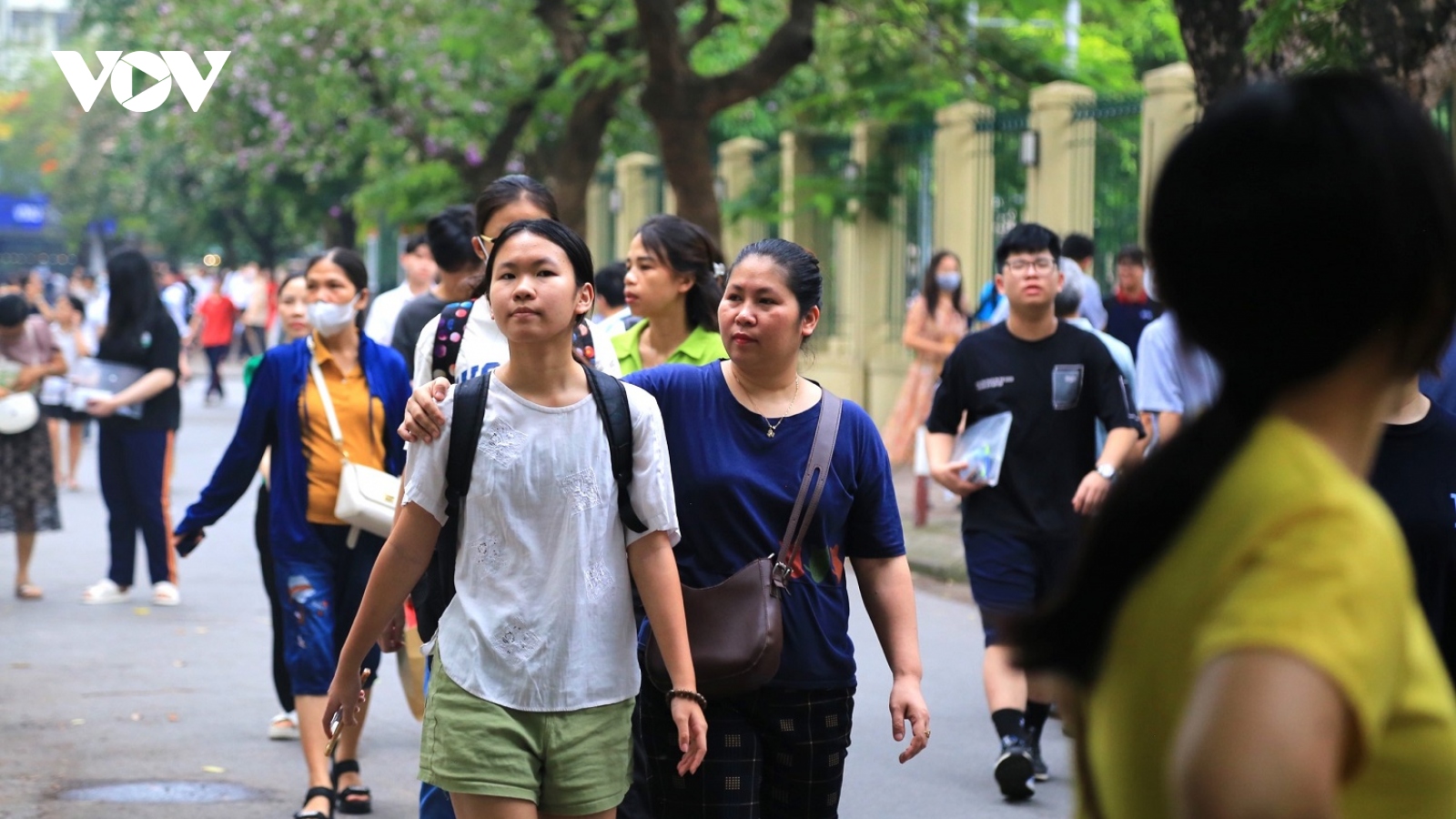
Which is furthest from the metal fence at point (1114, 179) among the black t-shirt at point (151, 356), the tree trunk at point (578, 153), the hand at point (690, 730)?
the hand at point (690, 730)

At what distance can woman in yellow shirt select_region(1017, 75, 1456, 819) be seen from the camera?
4.46 ft

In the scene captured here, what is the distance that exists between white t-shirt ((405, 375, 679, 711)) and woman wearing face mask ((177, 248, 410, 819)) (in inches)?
94.0

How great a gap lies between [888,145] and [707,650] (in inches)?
638

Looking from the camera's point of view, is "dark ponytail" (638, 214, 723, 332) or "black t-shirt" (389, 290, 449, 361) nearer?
"dark ponytail" (638, 214, 723, 332)

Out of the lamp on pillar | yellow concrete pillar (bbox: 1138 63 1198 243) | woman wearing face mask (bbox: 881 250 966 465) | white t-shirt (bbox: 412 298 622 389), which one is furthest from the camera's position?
the lamp on pillar

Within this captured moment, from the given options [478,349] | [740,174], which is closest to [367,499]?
[478,349]

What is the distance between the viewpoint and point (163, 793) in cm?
652

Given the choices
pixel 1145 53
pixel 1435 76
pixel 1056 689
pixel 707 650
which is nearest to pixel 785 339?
pixel 707 650

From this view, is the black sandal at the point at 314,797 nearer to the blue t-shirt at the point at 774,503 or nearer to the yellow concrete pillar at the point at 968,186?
the blue t-shirt at the point at 774,503

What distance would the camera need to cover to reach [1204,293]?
58.7 inches

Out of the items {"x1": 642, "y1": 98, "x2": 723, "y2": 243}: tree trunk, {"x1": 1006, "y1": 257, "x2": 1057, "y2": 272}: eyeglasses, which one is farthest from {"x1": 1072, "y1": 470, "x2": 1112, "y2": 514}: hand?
{"x1": 642, "y1": 98, "x2": 723, "y2": 243}: tree trunk

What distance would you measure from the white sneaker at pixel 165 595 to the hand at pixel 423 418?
7375mm

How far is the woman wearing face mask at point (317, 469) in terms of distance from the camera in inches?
237

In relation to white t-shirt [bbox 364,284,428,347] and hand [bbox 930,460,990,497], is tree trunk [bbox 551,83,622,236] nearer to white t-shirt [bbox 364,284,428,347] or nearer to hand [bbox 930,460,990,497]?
white t-shirt [bbox 364,284,428,347]
